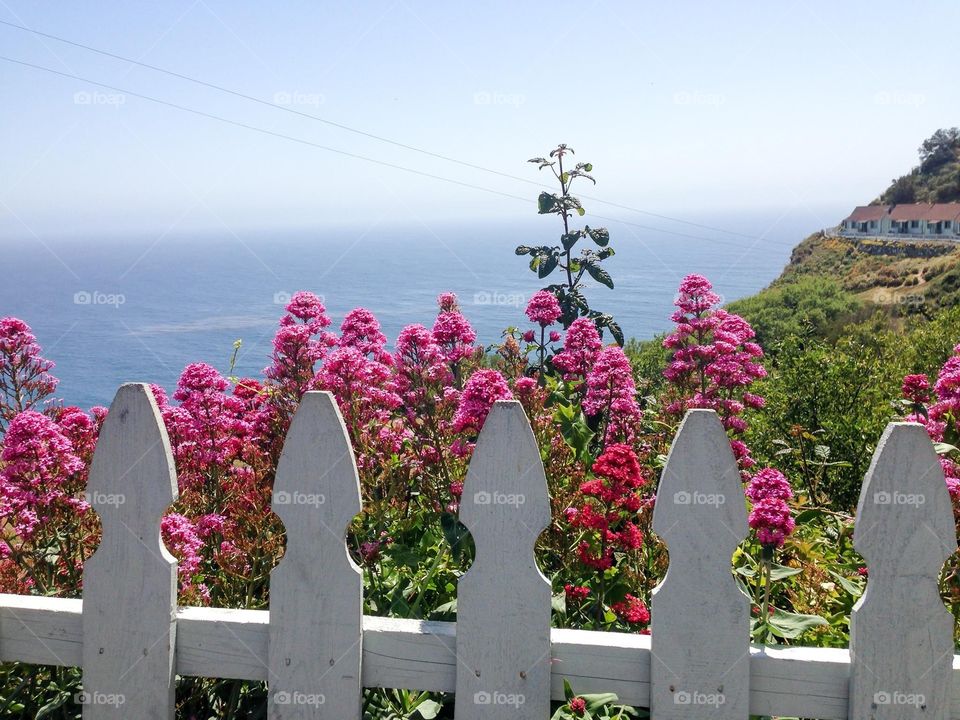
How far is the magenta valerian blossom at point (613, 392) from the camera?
9.62 feet

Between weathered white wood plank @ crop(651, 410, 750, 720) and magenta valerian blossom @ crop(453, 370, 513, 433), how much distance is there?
626mm

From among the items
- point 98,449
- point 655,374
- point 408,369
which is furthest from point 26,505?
point 655,374

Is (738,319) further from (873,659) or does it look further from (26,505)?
(26,505)

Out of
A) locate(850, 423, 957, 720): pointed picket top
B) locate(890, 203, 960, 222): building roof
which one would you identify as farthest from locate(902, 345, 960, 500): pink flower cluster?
locate(890, 203, 960, 222): building roof

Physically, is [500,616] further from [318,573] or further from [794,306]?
[794,306]

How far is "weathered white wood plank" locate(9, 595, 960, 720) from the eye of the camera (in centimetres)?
186

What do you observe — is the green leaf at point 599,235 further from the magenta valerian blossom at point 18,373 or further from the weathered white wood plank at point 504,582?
the magenta valerian blossom at point 18,373

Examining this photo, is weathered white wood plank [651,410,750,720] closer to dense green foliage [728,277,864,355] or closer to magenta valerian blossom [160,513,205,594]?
magenta valerian blossom [160,513,205,594]

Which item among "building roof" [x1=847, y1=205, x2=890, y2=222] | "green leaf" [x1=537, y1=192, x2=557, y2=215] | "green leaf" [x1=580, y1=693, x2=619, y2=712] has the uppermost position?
"building roof" [x1=847, y1=205, x2=890, y2=222]

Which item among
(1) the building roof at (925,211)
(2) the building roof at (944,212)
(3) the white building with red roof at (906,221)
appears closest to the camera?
(2) the building roof at (944,212)

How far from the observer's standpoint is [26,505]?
7.13 ft

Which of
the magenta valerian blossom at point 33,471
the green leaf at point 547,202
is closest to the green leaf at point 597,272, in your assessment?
A: the green leaf at point 547,202

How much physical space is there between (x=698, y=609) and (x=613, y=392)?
1202 mm

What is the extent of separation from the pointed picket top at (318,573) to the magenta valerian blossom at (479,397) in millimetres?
459
